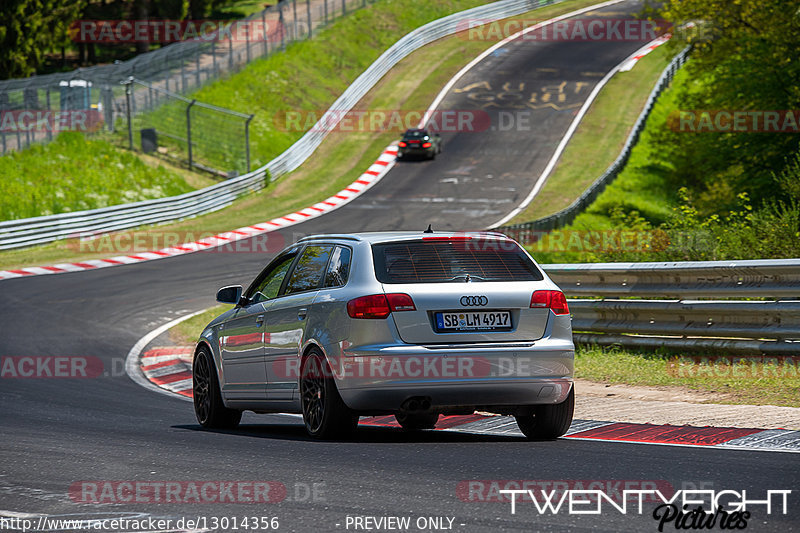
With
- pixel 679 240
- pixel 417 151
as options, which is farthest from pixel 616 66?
pixel 679 240

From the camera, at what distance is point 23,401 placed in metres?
11.9

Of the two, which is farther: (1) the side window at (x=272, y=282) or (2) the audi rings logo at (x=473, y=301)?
(1) the side window at (x=272, y=282)

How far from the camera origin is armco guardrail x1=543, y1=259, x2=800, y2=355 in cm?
1088

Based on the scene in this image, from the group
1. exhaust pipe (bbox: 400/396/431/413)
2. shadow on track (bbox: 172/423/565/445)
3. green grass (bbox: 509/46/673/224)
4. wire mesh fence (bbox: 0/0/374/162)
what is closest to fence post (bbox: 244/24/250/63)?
wire mesh fence (bbox: 0/0/374/162)

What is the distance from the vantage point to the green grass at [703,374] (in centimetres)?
970

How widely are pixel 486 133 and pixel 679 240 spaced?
115ft

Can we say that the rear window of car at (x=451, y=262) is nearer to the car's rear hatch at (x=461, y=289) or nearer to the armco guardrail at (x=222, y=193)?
the car's rear hatch at (x=461, y=289)

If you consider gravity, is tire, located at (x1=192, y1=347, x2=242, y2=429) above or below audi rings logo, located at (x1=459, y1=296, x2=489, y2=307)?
below

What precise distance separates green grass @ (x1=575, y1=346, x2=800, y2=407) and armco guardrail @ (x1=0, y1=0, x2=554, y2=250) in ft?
76.0

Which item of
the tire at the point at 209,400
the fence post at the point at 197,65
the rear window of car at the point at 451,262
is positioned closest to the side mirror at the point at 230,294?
the tire at the point at 209,400

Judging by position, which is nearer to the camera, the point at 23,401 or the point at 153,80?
the point at 23,401

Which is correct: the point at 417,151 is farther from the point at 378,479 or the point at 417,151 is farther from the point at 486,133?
the point at 378,479

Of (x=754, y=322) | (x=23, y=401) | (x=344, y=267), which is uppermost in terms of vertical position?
(x=344, y=267)

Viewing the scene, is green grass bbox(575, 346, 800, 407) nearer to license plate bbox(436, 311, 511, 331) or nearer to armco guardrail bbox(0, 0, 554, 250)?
license plate bbox(436, 311, 511, 331)
